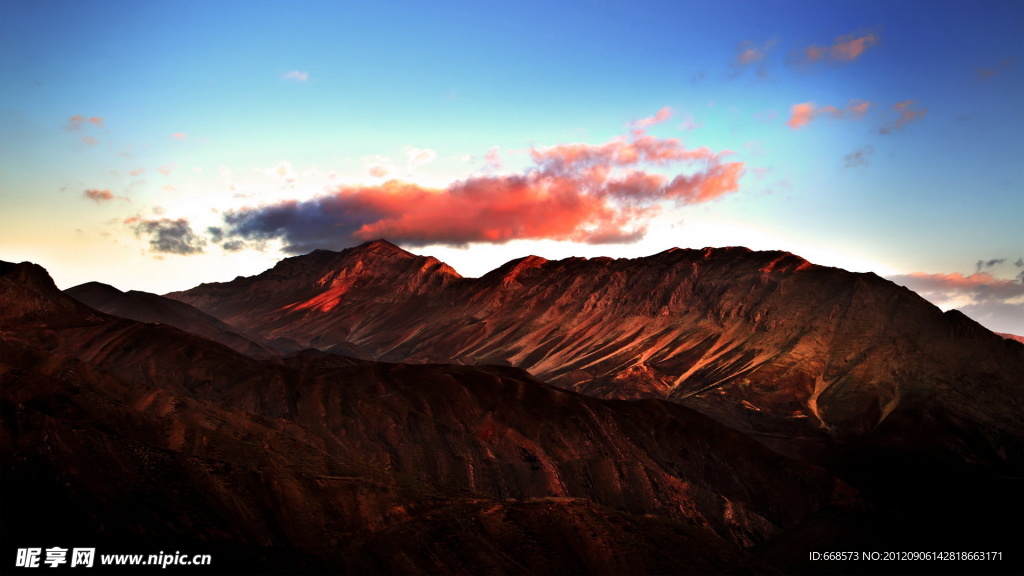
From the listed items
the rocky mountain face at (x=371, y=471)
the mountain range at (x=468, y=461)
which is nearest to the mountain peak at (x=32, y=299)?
the mountain range at (x=468, y=461)

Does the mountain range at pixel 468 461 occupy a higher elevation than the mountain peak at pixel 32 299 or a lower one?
lower

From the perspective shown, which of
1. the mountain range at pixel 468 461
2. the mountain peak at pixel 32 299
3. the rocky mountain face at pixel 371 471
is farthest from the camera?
the mountain peak at pixel 32 299

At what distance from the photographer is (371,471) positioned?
3226 inches

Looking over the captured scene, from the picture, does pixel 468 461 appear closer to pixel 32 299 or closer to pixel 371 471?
pixel 371 471

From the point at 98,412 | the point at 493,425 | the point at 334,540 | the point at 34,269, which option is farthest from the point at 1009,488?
the point at 34,269

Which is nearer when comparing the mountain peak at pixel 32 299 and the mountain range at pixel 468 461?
the mountain range at pixel 468 461

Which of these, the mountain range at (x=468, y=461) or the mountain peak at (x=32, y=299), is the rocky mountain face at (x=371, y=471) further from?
the mountain peak at (x=32, y=299)

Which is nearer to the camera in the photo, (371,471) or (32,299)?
(371,471)

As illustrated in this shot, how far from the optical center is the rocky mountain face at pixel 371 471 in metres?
62.4

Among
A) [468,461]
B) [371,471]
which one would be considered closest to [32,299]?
[468,461]

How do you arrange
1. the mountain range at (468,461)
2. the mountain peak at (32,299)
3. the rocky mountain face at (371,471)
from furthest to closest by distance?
the mountain peak at (32,299)
the mountain range at (468,461)
the rocky mountain face at (371,471)

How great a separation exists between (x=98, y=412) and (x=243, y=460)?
41.5 feet

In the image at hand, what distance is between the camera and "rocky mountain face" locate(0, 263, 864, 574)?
62.4 meters

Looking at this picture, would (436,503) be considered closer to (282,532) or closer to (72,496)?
(282,532)
